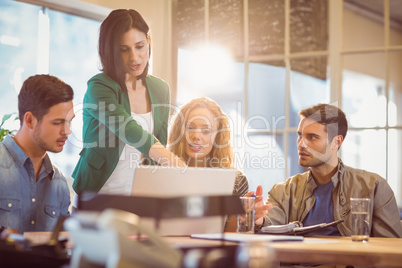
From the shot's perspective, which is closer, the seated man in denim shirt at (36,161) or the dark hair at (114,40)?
the seated man in denim shirt at (36,161)

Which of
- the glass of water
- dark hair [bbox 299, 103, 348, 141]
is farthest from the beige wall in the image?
the glass of water

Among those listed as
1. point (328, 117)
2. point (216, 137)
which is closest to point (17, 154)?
point (216, 137)

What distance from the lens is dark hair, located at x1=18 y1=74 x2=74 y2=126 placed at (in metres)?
2.19

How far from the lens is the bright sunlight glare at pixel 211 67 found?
3883mm

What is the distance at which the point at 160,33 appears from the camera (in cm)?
396

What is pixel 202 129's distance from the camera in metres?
2.77

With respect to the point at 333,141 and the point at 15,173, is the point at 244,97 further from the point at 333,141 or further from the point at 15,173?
the point at 15,173

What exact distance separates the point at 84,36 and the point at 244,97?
1.25 meters

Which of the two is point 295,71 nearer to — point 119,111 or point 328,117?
point 328,117

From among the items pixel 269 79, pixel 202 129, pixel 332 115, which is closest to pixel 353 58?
pixel 269 79

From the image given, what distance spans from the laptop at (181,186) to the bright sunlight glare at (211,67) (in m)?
2.12

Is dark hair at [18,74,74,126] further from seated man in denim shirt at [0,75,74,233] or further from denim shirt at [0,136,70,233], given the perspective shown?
denim shirt at [0,136,70,233]

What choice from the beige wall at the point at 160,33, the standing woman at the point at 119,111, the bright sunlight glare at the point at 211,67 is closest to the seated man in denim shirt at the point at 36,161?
the standing woman at the point at 119,111

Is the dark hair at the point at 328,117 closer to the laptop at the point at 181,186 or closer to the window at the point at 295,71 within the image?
the window at the point at 295,71
